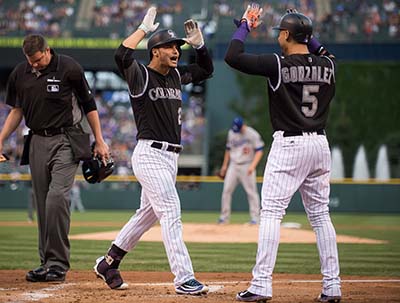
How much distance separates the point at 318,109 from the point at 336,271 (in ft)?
3.87

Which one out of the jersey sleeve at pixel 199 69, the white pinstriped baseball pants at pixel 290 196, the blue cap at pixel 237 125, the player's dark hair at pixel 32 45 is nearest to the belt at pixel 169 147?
the jersey sleeve at pixel 199 69

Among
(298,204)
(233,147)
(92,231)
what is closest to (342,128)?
(298,204)

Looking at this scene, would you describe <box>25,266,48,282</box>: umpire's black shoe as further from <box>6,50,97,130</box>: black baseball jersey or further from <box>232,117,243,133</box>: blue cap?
<box>232,117,243,133</box>: blue cap

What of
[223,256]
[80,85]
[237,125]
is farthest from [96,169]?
[237,125]

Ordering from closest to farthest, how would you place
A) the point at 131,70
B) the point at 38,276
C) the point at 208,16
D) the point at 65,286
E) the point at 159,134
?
the point at 131,70 < the point at 159,134 < the point at 65,286 < the point at 38,276 < the point at 208,16

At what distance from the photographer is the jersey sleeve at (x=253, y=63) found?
562cm

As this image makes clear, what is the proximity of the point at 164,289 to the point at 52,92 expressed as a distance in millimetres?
1998

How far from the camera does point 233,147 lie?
16.3 meters

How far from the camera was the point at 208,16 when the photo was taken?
95.2 feet

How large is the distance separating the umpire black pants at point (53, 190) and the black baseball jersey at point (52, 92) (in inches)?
6.4

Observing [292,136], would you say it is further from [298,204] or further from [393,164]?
[393,164]

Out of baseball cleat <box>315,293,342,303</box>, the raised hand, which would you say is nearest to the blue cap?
the raised hand

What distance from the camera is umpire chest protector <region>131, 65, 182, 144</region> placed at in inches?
245

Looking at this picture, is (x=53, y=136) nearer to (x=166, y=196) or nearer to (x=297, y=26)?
(x=166, y=196)
